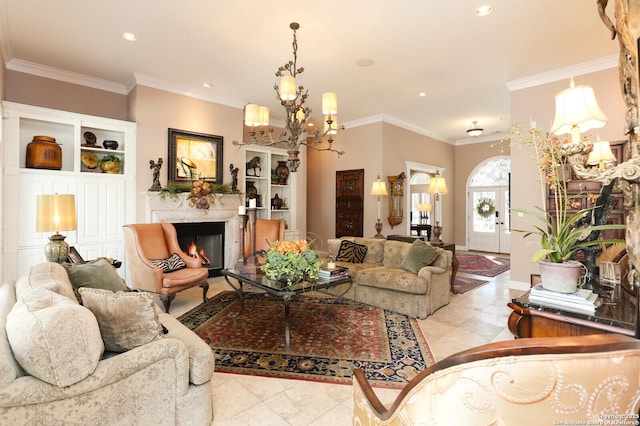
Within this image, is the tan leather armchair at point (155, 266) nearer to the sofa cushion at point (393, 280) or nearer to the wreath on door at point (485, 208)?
the sofa cushion at point (393, 280)

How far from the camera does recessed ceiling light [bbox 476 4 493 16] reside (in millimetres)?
3078

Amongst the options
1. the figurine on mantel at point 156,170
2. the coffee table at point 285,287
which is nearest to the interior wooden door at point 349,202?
the coffee table at point 285,287

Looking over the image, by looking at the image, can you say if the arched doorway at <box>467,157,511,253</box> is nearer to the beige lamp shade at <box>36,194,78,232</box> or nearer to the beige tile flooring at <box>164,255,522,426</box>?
the beige tile flooring at <box>164,255,522,426</box>

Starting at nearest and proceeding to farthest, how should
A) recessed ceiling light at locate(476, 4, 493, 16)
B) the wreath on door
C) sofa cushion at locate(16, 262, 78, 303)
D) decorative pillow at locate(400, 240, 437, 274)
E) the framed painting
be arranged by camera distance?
sofa cushion at locate(16, 262, 78, 303)
recessed ceiling light at locate(476, 4, 493, 16)
decorative pillow at locate(400, 240, 437, 274)
the framed painting
the wreath on door

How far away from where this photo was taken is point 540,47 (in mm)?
3867

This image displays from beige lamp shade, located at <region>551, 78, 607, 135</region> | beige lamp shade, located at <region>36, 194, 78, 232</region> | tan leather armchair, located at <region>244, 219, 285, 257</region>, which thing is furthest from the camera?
tan leather armchair, located at <region>244, 219, 285, 257</region>

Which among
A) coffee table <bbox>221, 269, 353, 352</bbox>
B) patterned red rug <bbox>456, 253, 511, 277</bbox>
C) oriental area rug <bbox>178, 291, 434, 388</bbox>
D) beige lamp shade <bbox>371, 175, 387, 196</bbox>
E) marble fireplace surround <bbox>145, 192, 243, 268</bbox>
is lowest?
oriental area rug <bbox>178, 291, 434, 388</bbox>

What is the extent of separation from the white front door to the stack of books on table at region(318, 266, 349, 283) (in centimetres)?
720

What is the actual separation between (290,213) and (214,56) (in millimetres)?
3568

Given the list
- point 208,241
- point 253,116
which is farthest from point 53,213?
point 208,241

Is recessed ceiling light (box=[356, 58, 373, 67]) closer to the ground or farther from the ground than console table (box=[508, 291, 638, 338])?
farther from the ground

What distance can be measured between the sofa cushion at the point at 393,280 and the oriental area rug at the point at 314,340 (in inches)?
12.6

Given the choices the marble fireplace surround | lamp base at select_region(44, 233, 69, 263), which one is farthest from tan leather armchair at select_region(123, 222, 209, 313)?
lamp base at select_region(44, 233, 69, 263)

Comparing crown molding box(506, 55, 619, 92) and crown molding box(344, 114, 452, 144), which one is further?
crown molding box(344, 114, 452, 144)
